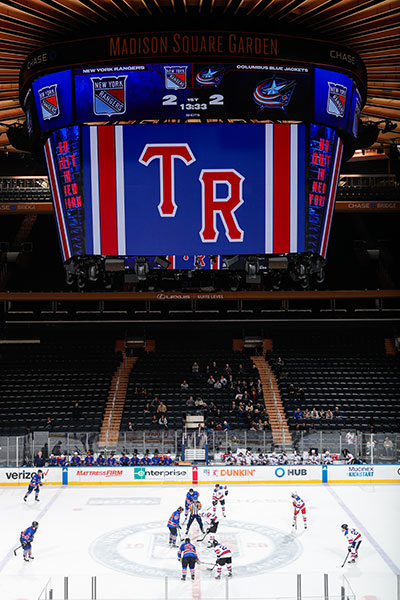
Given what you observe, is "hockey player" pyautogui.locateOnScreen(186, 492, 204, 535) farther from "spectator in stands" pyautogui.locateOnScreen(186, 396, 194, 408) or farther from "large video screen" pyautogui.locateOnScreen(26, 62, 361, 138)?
"spectator in stands" pyautogui.locateOnScreen(186, 396, 194, 408)

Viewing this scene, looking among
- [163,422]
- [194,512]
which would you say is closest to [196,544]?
[194,512]

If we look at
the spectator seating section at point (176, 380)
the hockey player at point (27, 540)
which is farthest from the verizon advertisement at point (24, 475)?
the hockey player at point (27, 540)

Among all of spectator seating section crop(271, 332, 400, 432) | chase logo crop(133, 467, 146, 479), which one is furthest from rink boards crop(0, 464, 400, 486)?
spectator seating section crop(271, 332, 400, 432)

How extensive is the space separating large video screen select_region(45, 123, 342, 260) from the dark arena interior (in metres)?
0.02

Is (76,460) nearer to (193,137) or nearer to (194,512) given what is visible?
(194,512)

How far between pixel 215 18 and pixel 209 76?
1.88ft

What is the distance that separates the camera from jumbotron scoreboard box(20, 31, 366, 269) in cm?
734

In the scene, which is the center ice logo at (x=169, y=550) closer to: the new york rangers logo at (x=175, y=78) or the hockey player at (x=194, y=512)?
the hockey player at (x=194, y=512)

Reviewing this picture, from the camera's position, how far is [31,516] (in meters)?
18.8

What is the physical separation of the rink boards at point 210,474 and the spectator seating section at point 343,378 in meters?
3.48

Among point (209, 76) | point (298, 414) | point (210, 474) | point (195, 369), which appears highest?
point (209, 76)

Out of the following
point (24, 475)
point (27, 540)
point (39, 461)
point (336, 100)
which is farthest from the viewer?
point (39, 461)

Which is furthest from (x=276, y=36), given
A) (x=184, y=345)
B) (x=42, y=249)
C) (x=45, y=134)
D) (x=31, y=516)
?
(x=42, y=249)

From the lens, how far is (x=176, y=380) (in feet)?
101
